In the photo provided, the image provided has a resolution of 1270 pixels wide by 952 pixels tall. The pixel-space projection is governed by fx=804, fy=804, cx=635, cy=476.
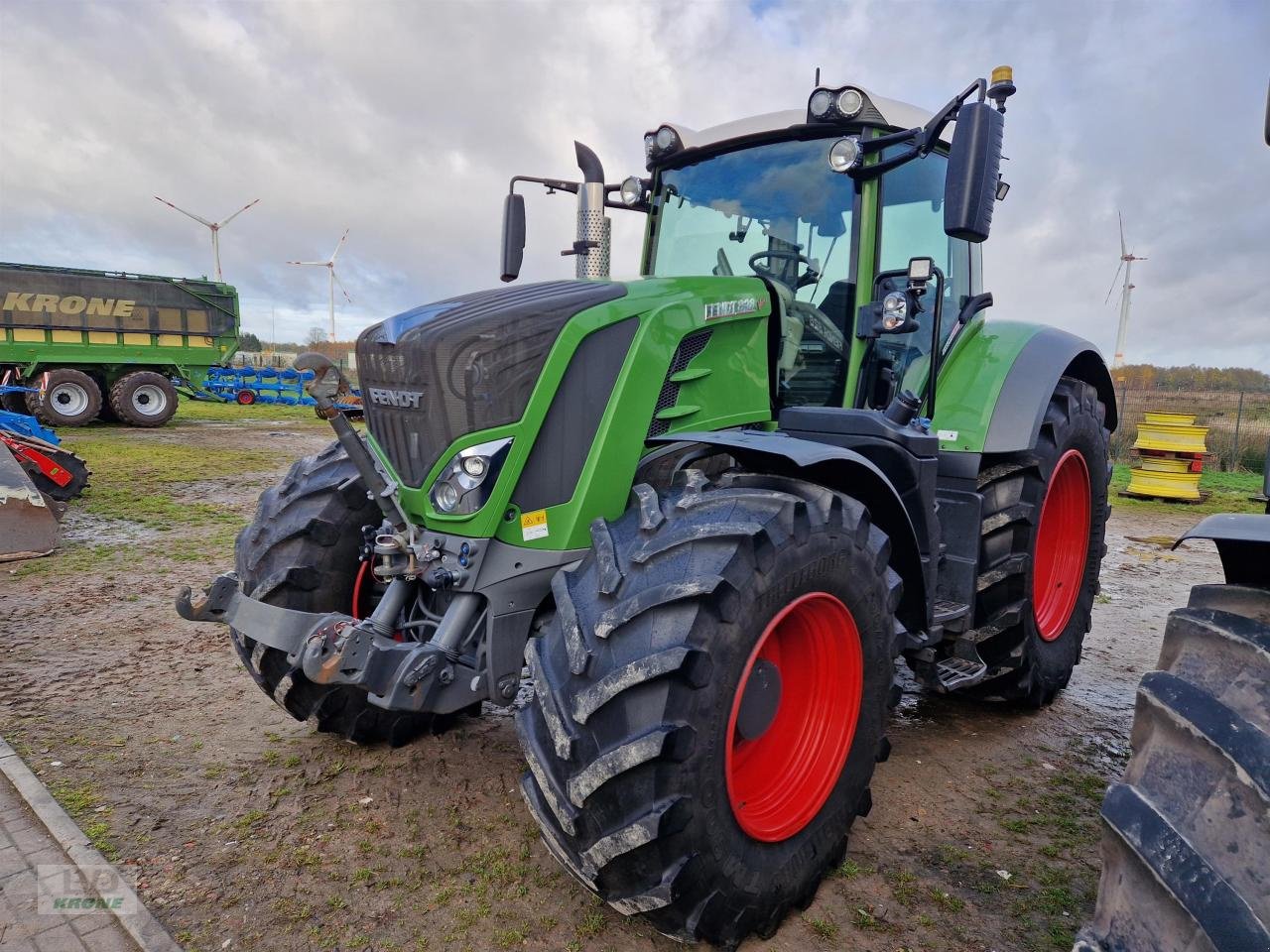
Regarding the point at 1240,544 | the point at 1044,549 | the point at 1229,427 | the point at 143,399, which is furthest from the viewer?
the point at 143,399

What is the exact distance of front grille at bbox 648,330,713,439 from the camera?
8.66 feet

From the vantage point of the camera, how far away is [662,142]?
3.60 meters

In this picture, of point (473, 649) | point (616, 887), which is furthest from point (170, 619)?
point (616, 887)

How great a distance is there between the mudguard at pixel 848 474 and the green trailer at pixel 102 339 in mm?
17427

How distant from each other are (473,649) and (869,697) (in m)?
1.23

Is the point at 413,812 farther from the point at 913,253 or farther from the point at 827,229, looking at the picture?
the point at 913,253

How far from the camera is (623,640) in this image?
195 cm

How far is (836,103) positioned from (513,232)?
1.60m

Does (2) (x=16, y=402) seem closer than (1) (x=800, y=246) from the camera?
No

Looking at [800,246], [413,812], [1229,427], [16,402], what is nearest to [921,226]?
[800,246]

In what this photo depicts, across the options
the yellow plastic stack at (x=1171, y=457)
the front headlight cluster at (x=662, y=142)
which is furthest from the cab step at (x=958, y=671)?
the yellow plastic stack at (x=1171, y=457)

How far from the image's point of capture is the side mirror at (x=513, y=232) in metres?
3.89

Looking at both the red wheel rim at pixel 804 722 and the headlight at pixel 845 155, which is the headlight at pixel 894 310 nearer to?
the headlight at pixel 845 155

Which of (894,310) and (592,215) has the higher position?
(592,215)
